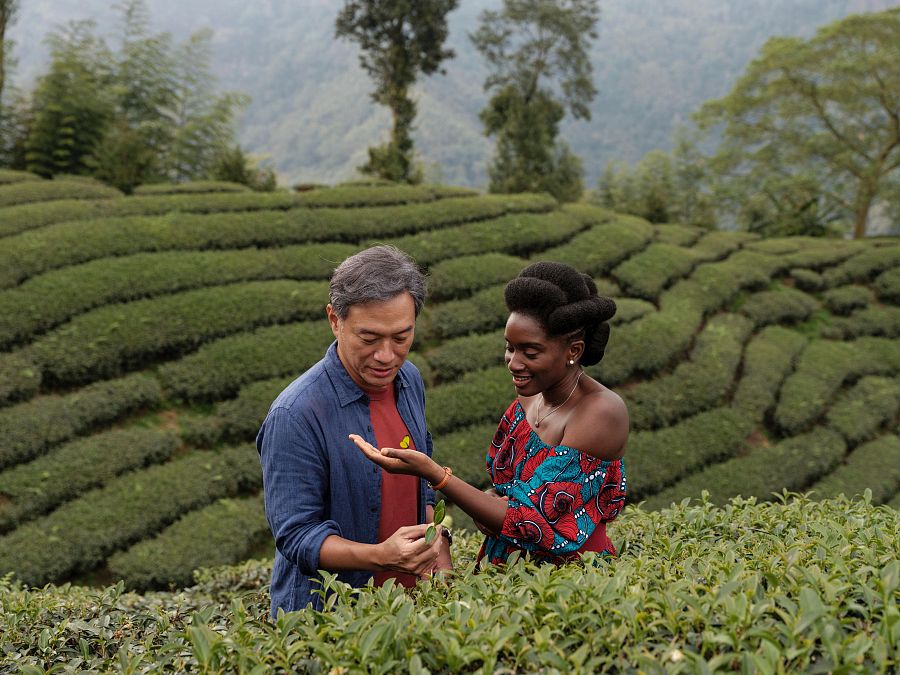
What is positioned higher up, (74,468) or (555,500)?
(555,500)

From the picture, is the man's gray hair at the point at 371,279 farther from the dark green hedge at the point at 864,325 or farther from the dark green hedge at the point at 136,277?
the dark green hedge at the point at 864,325

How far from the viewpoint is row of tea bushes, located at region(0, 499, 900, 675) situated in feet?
4.67

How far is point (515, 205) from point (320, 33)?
115 metres

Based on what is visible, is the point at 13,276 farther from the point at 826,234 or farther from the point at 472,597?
the point at 826,234

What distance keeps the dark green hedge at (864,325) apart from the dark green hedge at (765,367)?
72cm

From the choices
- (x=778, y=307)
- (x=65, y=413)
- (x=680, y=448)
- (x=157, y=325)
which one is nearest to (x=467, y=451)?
(x=680, y=448)

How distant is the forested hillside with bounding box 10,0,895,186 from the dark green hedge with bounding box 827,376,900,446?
4782 centimetres

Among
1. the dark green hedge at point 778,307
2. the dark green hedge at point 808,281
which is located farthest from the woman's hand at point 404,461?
the dark green hedge at point 808,281

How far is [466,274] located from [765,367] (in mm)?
4004

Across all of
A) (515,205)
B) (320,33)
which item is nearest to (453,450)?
(515,205)

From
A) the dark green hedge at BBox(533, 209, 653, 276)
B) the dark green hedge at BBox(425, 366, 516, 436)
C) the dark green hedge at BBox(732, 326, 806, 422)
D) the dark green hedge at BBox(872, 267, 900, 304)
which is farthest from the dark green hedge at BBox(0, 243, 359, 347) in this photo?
the dark green hedge at BBox(872, 267, 900, 304)

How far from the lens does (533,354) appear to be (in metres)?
2.21

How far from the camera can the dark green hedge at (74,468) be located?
5.47m

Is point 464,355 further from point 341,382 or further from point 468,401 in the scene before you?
point 341,382
